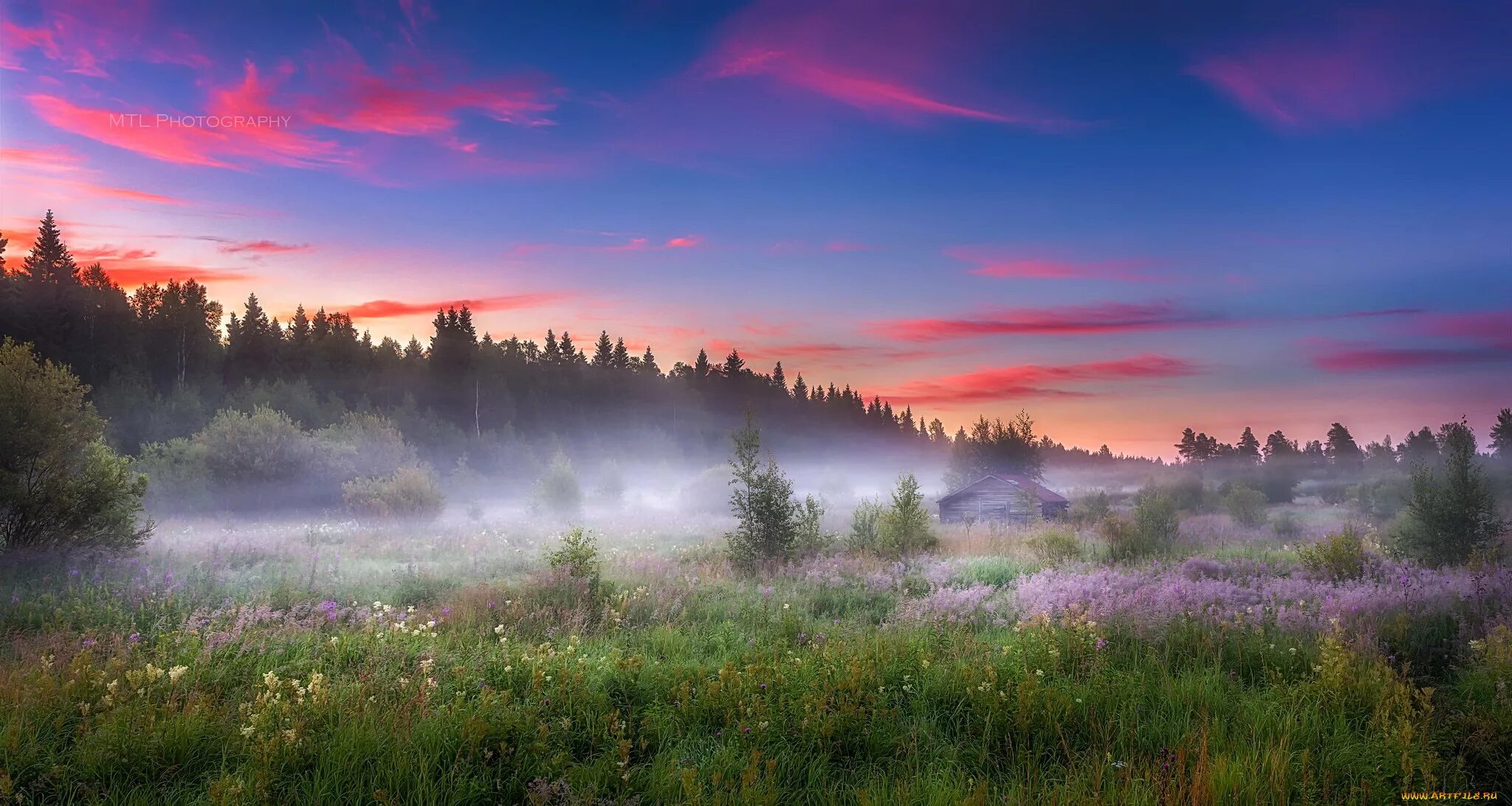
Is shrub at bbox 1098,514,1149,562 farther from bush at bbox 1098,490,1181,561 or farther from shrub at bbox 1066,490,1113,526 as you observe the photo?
shrub at bbox 1066,490,1113,526

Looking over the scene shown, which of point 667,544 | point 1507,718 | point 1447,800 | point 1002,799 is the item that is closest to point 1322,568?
point 1507,718

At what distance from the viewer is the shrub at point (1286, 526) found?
23797mm

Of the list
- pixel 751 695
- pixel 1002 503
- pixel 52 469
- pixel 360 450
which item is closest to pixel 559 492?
pixel 360 450

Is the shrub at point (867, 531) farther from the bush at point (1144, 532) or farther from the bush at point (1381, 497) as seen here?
the bush at point (1381, 497)

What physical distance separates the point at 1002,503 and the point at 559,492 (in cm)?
2337

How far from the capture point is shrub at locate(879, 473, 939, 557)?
57.6 feet

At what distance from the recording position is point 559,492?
33.5m

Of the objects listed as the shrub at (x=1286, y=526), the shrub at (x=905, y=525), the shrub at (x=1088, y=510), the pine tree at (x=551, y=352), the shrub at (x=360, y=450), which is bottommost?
the shrub at (x=1088, y=510)

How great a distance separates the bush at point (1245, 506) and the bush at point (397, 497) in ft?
115

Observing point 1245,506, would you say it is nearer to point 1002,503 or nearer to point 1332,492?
point 1002,503

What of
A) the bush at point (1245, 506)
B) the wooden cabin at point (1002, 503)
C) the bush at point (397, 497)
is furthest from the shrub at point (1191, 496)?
the bush at point (397, 497)

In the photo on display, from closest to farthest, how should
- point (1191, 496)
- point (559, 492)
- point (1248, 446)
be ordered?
1. point (559, 492)
2. point (1191, 496)
3. point (1248, 446)

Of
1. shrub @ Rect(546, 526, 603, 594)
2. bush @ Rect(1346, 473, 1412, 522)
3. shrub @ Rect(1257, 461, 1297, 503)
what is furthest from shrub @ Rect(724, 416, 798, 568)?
shrub @ Rect(1257, 461, 1297, 503)

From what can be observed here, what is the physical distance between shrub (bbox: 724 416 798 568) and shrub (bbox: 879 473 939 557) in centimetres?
284
